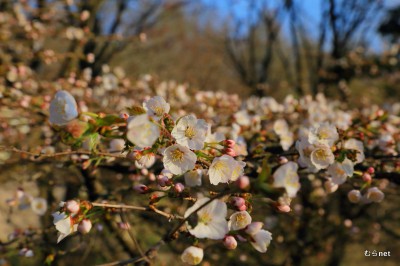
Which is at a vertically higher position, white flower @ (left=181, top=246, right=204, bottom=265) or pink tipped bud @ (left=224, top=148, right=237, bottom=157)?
pink tipped bud @ (left=224, top=148, right=237, bottom=157)

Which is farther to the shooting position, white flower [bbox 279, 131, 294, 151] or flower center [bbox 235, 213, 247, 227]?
white flower [bbox 279, 131, 294, 151]

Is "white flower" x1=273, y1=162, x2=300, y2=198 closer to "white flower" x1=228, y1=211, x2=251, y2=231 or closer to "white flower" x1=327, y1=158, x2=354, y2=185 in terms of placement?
"white flower" x1=228, y1=211, x2=251, y2=231

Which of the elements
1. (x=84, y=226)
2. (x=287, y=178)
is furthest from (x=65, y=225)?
(x=287, y=178)

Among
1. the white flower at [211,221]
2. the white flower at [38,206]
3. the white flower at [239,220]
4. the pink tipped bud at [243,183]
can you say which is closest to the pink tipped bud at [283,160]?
the white flower at [239,220]

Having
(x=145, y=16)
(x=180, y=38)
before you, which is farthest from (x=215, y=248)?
(x=180, y=38)

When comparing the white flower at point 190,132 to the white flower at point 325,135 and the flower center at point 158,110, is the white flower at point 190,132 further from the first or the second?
the white flower at point 325,135

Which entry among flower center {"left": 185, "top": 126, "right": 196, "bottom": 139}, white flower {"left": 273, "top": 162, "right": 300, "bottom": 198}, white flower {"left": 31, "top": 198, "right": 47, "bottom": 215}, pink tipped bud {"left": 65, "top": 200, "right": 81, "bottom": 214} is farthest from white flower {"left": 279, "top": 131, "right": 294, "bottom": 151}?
white flower {"left": 31, "top": 198, "right": 47, "bottom": 215}
